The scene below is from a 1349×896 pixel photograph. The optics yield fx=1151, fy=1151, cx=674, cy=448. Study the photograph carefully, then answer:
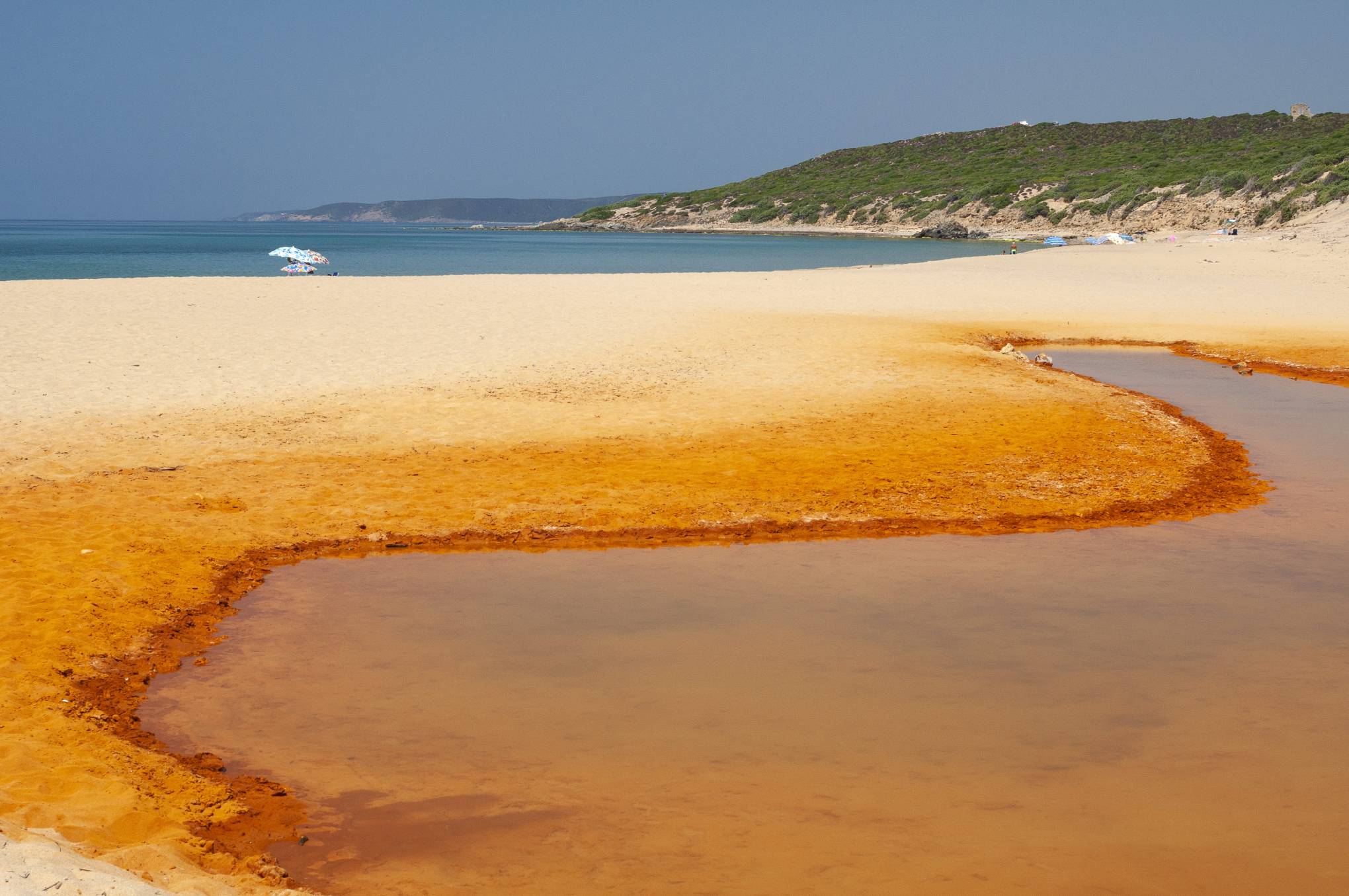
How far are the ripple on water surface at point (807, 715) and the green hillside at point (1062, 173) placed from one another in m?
76.9

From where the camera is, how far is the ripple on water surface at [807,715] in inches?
212

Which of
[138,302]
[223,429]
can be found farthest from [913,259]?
[223,429]

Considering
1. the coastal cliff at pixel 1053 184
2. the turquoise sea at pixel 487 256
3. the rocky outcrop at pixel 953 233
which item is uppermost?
the coastal cliff at pixel 1053 184

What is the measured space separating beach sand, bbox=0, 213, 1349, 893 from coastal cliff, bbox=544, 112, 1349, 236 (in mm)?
67329

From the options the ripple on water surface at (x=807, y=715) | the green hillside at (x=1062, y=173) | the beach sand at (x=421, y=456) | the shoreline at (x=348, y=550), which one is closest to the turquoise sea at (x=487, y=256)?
the green hillside at (x=1062, y=173)

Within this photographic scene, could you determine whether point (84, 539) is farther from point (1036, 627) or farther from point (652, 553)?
point (1036, 627)

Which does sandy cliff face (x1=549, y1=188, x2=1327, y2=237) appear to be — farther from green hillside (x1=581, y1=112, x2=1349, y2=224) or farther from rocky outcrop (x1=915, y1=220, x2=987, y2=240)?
rocky outcrop (x1=915, y1=220, x2=987, y2=240)

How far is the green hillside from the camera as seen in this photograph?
92.0 meters

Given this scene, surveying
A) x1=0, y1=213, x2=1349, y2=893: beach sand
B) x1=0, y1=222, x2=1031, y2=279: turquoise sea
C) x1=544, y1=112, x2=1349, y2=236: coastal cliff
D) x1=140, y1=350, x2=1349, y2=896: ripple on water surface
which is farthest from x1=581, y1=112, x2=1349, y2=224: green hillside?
x1=140, y1=350, x2=1349, y2=896: ripple on water surface

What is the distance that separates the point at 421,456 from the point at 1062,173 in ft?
440

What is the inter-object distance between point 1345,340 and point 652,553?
64.2ft

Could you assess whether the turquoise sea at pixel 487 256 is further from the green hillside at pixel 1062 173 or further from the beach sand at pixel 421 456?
the beach sand at pixel 421 456

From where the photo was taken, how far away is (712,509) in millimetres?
11156

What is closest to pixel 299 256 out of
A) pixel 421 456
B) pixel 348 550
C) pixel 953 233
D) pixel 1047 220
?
pixel 421 456
